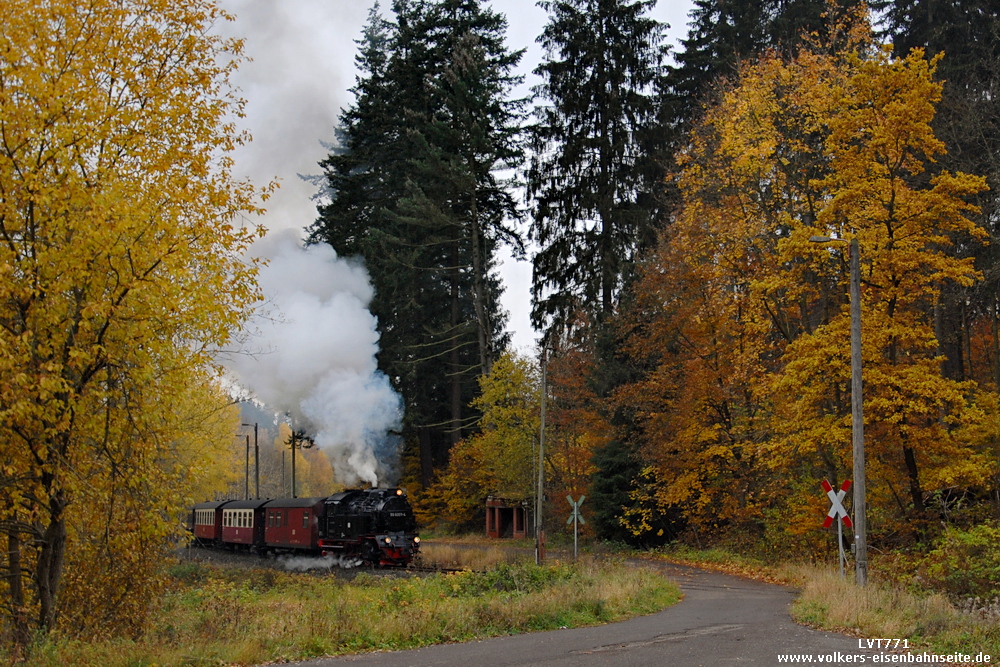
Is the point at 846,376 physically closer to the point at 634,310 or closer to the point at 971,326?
the point at 634,310

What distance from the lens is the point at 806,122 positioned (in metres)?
23.6

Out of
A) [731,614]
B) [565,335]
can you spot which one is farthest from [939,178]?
[565,335]

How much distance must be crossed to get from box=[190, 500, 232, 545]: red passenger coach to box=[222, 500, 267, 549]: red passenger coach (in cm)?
88

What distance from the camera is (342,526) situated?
31031 millimetres

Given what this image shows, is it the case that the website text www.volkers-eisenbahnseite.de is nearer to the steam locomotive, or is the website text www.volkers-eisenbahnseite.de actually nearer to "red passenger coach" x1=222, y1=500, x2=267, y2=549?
the steam locomotive

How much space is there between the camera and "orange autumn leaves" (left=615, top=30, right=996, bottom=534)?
20361mm

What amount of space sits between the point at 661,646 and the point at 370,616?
15.1 ft

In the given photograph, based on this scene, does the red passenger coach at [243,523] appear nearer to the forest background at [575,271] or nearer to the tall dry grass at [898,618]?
the forest background at [575,271]

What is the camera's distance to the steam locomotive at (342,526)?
30.0 meters

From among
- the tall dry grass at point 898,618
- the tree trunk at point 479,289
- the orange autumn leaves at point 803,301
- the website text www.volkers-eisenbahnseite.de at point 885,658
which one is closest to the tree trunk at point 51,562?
the website text www.volkers-eisenbahnseite.de at point 885,658

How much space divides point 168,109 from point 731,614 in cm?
1300

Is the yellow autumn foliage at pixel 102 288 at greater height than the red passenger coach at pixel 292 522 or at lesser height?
greater

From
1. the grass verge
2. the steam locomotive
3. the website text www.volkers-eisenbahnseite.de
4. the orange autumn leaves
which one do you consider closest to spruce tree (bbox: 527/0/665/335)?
the orange autumn leaves

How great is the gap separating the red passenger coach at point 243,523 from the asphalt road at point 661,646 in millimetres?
24424
